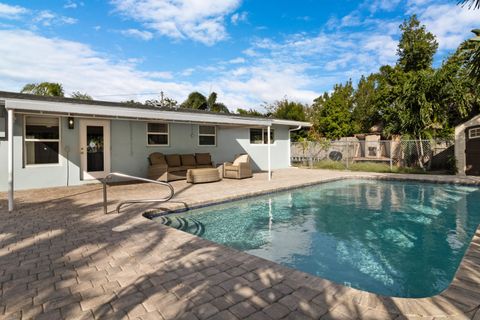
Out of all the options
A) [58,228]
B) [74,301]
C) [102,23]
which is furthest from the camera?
[102,23]

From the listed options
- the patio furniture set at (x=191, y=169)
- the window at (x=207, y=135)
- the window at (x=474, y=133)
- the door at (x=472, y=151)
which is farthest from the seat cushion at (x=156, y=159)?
the window at (x=474, y=133)

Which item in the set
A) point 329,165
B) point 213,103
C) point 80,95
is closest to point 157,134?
point 329,165

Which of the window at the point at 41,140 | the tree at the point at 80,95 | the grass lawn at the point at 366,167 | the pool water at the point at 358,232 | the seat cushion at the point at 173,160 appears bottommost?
the pool water at the point at 358,232

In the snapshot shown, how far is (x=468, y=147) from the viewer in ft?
40.4

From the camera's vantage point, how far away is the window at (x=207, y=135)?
12.8 meters

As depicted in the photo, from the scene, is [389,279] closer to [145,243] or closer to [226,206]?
[145,243]

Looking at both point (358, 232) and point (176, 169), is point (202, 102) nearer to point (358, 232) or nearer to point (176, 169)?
point (176, 169)

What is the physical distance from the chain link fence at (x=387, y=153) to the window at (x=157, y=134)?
9.10 meters

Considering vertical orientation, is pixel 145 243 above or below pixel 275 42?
below

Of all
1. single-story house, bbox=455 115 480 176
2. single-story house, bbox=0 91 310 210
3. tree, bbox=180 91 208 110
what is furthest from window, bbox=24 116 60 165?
tree, bbox=180 91 208 110

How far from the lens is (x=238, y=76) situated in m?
24.8

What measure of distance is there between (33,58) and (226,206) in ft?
63.4

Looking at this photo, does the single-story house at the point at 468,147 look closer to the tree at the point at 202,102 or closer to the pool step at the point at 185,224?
the pool step at the point at 185,224

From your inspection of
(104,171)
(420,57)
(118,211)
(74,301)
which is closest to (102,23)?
(104,171)
